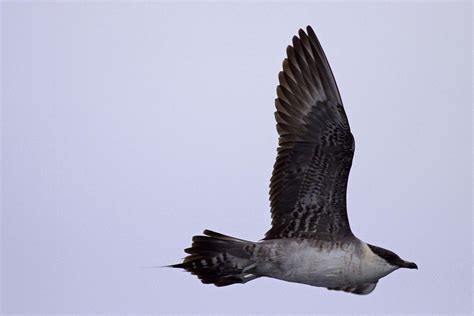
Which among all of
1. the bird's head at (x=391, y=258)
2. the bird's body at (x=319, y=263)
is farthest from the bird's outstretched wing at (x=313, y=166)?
the bird's head at (x=391, y=258)

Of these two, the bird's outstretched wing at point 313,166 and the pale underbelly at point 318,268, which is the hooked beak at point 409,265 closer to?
the pale underbelly at point 318,268

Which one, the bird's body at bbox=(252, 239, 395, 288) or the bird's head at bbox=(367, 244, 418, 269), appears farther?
the bird's head at bbox=(367, 244, 418, 269)

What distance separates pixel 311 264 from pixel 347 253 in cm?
50

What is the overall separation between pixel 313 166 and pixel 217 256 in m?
1.72

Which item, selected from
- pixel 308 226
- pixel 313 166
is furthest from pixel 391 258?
pixel 313 166

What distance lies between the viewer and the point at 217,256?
1066 cm

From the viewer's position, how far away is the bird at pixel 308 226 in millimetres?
10562

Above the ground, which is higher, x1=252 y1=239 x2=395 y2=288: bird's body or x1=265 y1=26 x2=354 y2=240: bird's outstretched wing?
x1=265 y1=26 x2=354 y2=240: bird's outstretched wing

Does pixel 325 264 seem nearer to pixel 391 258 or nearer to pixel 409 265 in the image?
pixel 391 258

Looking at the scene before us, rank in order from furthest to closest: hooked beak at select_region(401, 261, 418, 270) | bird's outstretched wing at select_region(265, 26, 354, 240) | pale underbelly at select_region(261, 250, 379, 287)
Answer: hooked beak at select_region(401, 261, 418, 270) → bird's outstretched wing at select_region(265, 26, 354, 240) → pale underbelly at select_region(261, 250, 379, 287)

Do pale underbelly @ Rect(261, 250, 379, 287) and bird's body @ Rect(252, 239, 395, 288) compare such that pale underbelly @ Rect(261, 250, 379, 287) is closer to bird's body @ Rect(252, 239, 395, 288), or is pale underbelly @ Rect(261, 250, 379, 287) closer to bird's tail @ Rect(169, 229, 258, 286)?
bird's body @ Rect(252, 239, 395, 288)

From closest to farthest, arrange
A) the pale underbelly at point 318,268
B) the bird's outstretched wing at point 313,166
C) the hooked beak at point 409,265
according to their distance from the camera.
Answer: the pale underbelly at point 318,268 < the bird's outstretched wing at point 313,166 < the hooked beak at point 409,265

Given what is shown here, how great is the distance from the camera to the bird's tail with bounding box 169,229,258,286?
34.8ft

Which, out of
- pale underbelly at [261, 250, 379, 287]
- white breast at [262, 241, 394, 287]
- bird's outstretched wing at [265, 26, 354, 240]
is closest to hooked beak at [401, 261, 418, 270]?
white breast at [262, 241, 394, 287]
